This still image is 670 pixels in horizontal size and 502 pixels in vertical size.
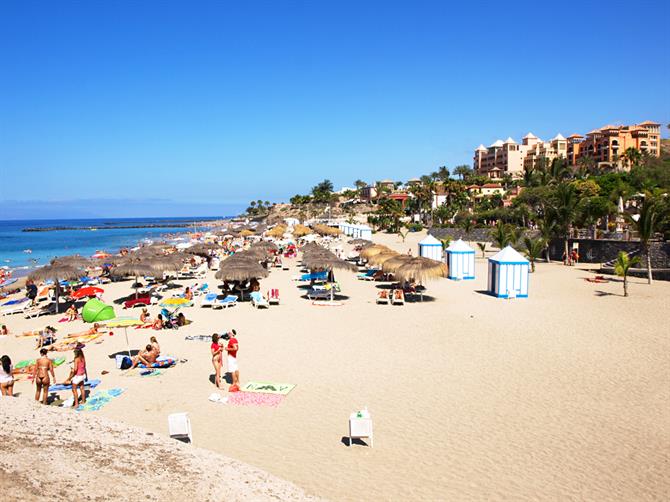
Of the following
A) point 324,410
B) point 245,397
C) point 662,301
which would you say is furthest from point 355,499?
point 662,301

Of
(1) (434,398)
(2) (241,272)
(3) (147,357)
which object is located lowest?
(1) (434,398)

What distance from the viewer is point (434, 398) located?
299 inches

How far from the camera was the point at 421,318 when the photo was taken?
527 inches

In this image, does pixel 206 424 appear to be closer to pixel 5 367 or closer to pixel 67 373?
pixel 5 367

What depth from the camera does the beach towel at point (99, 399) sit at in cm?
724

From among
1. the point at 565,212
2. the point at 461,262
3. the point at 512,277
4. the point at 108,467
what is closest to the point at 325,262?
the point at 512,277

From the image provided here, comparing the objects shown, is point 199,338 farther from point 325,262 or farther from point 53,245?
point 53,245

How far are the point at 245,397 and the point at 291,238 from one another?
3561 centimetres

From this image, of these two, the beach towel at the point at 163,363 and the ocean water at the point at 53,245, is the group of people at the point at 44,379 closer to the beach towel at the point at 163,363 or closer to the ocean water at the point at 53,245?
the beach towel at the point at 163,363

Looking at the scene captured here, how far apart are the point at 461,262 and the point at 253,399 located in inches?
605

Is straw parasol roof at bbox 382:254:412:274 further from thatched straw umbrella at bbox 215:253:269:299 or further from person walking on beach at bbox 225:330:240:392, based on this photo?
person walking on beach at bbox 225:330:240:392

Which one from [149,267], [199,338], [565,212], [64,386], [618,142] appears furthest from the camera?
[618,142]

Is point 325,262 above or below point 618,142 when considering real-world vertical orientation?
below

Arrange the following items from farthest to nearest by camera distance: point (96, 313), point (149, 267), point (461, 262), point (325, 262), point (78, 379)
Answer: point (461, 262) → point (149, 267) → point (325, 262) → point (96, 313) → point (78, 379)
